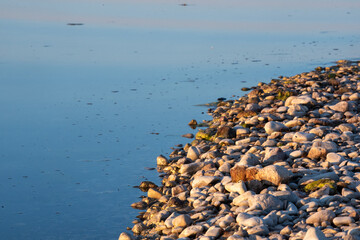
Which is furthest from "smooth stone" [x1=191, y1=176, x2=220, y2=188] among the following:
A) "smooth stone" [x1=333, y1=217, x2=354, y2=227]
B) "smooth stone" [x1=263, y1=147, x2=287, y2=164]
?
"smooth stone" [x1=333, y1=217, x2=354, y2=227]

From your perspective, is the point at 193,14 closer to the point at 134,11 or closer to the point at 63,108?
the point at 134,11

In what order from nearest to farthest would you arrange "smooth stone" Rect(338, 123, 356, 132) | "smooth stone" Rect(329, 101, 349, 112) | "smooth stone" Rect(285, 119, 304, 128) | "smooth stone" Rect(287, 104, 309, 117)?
"smooth stone" Rect(338, 123, 356, 132) < "smooth stone" Rect(285, 119, 304, 128) < "smooth stone" Rect(287, 104, 309, 117) < "smooth stone" Rect(329, 101, 349, 112)

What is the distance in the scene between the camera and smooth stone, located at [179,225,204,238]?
5.28 metres

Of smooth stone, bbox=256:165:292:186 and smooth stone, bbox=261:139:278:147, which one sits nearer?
smooth stone, bbox=256:165:292:186

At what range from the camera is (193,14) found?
24.7m

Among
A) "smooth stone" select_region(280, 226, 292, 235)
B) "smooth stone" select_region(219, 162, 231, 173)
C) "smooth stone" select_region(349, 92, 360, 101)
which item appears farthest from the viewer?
"smooth stone" select_region(349, 92, 360, 101)

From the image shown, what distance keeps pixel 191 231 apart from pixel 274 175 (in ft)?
4.01

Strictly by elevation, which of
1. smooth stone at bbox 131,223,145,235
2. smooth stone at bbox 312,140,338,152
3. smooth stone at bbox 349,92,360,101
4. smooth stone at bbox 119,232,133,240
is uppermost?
smooth stone at bbox 349,92,360,101

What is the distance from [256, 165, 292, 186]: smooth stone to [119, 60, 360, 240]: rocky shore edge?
0.01 m

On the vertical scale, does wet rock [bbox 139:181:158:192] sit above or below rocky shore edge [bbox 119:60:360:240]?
below

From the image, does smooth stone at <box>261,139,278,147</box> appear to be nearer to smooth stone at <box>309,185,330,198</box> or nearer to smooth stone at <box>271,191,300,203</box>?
smooth stone at <box>309,185,330,198</box>

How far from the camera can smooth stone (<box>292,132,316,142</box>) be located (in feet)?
24.8

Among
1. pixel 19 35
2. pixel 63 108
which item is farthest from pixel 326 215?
pixel 19 35

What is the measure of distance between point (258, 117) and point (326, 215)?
408 centimetres
